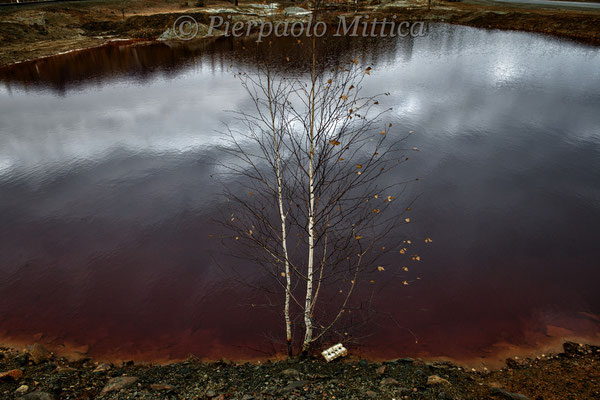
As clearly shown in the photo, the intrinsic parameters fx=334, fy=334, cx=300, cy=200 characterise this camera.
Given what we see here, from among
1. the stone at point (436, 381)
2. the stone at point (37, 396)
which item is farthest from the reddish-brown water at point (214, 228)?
the stone at point (37, 396)

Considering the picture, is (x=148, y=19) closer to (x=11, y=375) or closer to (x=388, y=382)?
(x=11, y=375)

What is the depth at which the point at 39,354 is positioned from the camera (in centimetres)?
826

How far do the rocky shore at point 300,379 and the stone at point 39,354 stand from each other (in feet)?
0.07

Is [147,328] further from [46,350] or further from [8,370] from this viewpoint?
[8,370]

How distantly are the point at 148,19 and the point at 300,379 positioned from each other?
6403cm

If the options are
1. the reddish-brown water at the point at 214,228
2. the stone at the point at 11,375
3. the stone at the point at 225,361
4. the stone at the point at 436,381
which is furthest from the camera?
the reddish-brown water at the point at 214,228

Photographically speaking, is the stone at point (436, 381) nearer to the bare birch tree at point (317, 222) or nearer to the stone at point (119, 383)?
the bare birch tree at point (317, 222)

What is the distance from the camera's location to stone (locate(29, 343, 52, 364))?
26.7 feet

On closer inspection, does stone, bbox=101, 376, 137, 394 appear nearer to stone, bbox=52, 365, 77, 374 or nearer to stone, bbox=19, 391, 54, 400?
stone, bbox=19, 391, 54, 400

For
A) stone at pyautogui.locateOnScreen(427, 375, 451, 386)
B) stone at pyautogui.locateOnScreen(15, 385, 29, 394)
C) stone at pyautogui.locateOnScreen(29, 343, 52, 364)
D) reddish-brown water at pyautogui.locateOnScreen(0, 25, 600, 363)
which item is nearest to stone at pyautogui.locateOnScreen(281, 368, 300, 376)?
reddish-brown water at pyautogui.locateOnScreen(0, 25, 600, 363)

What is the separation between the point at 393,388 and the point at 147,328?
6.86 metres

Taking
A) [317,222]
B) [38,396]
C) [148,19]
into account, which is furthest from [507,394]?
[148,19]

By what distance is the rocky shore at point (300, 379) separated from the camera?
21.6 feet

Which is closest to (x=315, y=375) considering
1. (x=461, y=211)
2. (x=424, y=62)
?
(x=461, y=211)
